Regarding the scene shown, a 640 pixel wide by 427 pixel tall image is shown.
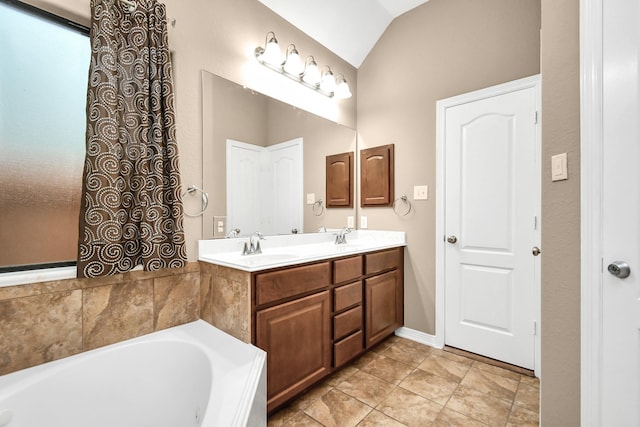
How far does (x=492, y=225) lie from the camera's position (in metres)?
2.15

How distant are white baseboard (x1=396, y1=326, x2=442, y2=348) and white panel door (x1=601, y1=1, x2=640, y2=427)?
143 cm

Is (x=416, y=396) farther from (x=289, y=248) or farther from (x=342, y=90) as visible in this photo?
(x=342, y=90)

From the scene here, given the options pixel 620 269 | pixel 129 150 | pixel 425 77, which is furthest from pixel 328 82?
pixel 620 269

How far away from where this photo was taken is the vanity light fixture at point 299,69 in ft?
6.74

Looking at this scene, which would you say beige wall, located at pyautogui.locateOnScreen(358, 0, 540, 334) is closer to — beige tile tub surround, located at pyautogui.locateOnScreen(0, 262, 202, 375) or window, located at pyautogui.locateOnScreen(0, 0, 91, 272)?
Result: beige tile tub surround, located at pyautogui.locateOnScreen(0, 262, 202, 375)

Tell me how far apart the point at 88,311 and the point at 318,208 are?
5.56ft

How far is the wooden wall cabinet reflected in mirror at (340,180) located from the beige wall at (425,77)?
24 centimetres

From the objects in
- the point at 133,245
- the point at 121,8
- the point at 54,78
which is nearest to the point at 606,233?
the point at 133,245

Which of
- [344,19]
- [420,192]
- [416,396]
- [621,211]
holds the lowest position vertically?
[416,396]

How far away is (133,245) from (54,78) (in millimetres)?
856

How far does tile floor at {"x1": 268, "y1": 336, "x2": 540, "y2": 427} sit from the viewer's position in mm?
1559

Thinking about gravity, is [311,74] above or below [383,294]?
above

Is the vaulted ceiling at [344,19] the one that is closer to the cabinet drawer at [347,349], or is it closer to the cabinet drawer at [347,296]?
the cabinet drawer at [347,296]

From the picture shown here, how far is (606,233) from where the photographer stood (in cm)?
104
